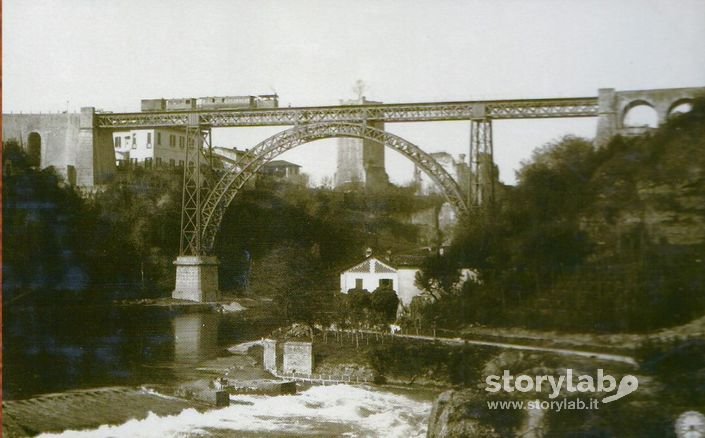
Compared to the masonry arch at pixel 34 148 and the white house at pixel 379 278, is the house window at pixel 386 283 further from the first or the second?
the masonry arch at pixel 34 148

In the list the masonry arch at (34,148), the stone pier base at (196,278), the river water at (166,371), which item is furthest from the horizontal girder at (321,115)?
the river water at (166,371)

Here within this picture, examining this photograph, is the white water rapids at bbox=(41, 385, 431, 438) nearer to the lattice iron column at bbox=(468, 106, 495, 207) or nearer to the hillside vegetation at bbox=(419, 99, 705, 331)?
the hillside vegetation at bbox=(419, 99, 705, 331)

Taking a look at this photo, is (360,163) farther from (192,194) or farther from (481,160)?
(192,194)

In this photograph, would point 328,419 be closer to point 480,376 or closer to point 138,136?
point 480,376

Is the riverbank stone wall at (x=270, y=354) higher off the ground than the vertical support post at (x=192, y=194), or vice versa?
the vertical support post at (x=192, y=194)

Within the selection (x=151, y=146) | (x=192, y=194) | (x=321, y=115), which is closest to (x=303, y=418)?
(x=192, y=194)

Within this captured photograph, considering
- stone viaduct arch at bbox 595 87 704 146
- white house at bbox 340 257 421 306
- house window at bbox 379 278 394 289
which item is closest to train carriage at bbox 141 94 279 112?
white house at bbox 340 257 421 306
